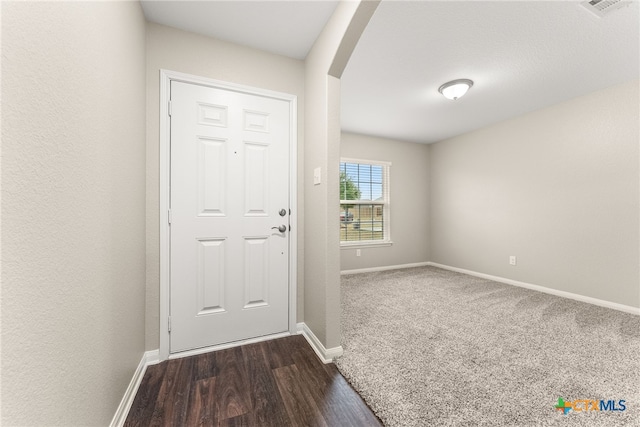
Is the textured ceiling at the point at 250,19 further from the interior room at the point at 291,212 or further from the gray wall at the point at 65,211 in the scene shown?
the gray wall at the point at 65,211

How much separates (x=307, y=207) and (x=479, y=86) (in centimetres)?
244

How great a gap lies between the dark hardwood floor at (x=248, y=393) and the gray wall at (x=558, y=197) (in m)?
3.40

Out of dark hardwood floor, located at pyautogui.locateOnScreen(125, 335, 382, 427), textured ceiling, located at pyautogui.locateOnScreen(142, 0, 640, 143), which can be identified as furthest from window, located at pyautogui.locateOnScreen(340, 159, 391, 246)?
dark hardwood floor, located at pyautogui.locateOnScreen(125, 335, 382, 427)

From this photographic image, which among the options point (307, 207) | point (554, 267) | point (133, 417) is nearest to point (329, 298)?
point (307, 207)

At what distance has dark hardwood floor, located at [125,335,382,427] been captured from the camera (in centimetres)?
127

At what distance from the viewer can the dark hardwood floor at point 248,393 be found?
1.27 meters

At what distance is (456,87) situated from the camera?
8.71ft

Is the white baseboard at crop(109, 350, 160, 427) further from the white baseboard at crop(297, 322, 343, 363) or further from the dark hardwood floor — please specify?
the white baseboard at crop(297, 322, 343, 363)

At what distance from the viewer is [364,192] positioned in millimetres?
4586

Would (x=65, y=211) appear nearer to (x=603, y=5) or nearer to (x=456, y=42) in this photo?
(x=456, y=42)

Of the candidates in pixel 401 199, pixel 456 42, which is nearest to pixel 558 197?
pixel 401 199

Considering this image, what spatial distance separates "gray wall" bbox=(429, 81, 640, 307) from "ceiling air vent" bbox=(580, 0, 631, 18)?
163 cm

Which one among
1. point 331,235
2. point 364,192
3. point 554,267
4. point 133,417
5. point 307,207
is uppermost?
point 364,192

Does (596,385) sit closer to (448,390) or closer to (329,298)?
(448,390)
